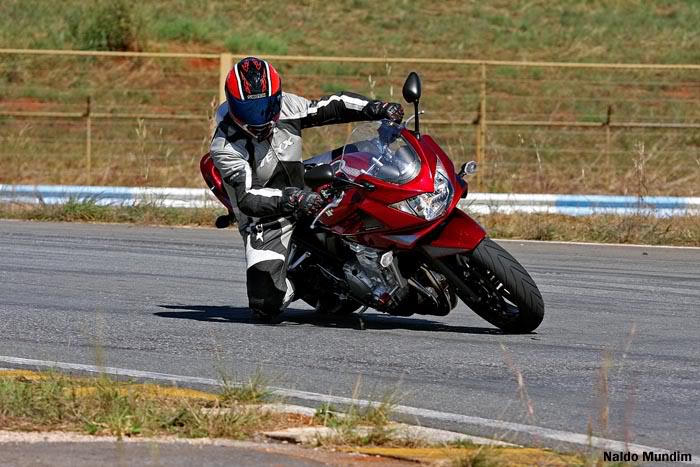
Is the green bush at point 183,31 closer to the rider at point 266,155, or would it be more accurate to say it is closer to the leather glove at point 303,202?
the rider at point 266,155

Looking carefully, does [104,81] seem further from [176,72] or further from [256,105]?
[256,105]

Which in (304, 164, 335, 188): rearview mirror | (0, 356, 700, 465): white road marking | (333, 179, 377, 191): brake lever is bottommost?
(0, 356, 700, 465): white road marking

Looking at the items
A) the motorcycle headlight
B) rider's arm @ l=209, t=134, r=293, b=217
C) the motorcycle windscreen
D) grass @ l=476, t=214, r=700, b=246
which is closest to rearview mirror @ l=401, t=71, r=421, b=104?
the motorcycle windscreen

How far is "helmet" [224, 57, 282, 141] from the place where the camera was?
25.5 feet

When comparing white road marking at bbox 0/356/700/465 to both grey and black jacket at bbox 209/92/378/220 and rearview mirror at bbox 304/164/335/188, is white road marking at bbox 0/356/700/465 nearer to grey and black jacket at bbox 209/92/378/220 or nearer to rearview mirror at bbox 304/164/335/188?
rearview mirror at bbox 304/164/335/188

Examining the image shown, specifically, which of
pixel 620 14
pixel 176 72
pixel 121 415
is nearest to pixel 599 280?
pixel 121 415

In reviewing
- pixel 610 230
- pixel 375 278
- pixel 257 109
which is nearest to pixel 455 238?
pixel 375 278

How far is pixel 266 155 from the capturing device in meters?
8.09

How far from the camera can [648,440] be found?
5172 millimetres

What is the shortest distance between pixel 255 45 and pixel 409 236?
28.9m

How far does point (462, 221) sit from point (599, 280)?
3.53 metres

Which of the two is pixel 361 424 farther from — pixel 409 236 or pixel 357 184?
pixel 357 184

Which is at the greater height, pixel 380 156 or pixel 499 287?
pixel 380 156

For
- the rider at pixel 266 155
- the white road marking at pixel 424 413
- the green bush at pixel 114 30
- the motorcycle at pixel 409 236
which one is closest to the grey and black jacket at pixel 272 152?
the rider at pixel 266 155
